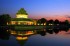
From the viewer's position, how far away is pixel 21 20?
7312 centimetres

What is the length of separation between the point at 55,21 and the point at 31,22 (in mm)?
29042

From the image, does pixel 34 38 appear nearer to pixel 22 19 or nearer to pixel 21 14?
pixel 22 19

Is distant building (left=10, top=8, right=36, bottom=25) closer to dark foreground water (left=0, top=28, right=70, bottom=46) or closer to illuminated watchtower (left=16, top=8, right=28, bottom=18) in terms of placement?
illuminated watchtower (left=16, top=8, right=28, bottom=18)

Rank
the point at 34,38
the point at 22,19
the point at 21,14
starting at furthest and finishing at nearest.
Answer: the point at 21,14 → the point at 22,19 → the point at 34,38

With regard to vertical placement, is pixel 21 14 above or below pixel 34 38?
above

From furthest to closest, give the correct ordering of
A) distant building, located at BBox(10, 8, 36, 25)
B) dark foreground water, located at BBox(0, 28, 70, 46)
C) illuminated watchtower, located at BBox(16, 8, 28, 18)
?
1. illuminated watchtower, located at BBox(16, 8, 28, 18)
2. distant building, located at BBox(10, 8, 36, 25)
3. dark foreground water, located at BBox(0, 28, 70, 46)

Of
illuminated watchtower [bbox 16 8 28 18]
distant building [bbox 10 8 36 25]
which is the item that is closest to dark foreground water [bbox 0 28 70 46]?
distant building [bbox 10 8 36 25]

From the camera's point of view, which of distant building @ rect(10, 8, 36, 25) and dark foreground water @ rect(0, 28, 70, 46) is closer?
dark foreground water @ rect(0, 28, 70, 46)

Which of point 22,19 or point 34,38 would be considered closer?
point 34,38

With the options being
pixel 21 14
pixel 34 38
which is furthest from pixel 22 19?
pixel 34 38

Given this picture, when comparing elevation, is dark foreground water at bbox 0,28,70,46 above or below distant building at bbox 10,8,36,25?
below

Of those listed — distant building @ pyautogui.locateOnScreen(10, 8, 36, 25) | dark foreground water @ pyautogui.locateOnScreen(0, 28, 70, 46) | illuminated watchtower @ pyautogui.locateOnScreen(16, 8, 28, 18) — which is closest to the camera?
dark foreground water @ pyautogui.locateOnScreen(0, 28, 70, 46)

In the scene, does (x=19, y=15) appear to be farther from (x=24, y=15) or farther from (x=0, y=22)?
(x=0, y=22)

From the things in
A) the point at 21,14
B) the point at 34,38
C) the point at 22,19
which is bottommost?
the point at 34,38
